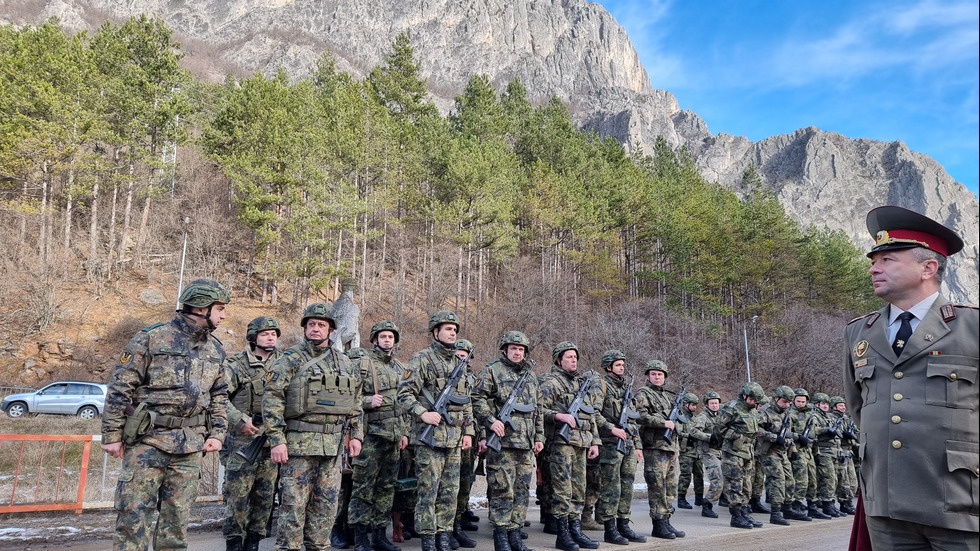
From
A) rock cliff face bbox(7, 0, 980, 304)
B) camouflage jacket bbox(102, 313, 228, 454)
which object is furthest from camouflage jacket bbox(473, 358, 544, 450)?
rock cliff face bbox(7, 0, 980, 304)

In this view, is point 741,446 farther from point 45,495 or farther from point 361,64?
point 361,64

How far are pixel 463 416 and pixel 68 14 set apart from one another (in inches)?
5353

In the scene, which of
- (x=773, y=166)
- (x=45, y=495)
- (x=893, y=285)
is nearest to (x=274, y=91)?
(x=45, y=495)

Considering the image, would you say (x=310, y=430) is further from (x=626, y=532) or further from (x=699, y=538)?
(x=699, y=538)

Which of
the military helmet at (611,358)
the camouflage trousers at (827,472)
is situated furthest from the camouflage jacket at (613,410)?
the camouflage trousers at (827,472)

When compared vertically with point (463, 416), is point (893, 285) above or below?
above

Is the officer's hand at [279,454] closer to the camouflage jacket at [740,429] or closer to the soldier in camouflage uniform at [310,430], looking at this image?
the soldier in camouflage uniform at [310,430]

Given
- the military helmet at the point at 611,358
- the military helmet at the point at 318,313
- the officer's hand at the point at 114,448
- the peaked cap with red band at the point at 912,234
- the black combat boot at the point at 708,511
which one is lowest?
the black combat boot at the point at 708,511

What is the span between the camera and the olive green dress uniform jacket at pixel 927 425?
2.61m

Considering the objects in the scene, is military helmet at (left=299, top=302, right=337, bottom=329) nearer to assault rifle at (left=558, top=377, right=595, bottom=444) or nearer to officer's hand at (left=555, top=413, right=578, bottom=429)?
officer's hand at (left=555, top=413, right=578, bottom=429)

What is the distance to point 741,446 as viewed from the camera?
1014 centimetres

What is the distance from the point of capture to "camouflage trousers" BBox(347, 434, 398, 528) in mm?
6949

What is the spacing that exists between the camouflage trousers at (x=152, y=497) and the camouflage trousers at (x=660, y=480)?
6154 mm

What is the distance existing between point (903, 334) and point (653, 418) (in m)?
6.09
